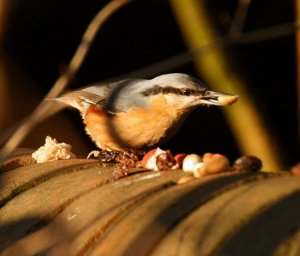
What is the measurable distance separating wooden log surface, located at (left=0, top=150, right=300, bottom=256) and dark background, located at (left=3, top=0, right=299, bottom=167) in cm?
184

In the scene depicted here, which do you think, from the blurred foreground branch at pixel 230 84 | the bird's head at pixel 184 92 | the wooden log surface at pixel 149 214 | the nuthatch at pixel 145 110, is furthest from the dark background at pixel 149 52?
the wooden log surface at pixel 149 214

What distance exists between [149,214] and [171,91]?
136cm

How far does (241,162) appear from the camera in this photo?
2592 mm

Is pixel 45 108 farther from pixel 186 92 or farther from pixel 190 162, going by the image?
pixel 186 92

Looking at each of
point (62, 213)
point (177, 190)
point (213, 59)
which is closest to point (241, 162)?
point (177, 190)

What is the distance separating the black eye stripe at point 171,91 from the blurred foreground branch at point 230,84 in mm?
592

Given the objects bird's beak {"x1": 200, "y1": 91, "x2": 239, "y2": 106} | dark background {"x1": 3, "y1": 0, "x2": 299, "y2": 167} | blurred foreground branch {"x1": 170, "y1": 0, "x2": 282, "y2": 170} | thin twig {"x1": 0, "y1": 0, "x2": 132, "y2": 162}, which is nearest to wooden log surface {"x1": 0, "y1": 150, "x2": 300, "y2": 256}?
thin twig {"x1": 0, "y1": 0, "x2": 132, "y2": 162}

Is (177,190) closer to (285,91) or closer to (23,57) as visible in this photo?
(23,57)

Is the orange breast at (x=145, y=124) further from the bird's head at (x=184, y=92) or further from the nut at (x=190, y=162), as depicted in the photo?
the nut at (x=190, y=162)

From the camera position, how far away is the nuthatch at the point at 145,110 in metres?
3.43

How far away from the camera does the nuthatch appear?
3430mm

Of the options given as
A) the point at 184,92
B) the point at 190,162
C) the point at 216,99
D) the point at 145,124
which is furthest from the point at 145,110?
the point at 190,162

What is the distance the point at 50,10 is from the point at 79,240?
2645 millimetres

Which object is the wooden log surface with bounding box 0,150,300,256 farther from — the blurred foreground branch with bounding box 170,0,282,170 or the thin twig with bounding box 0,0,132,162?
the blurred foreground branch with bounding box 170,0,282,170
